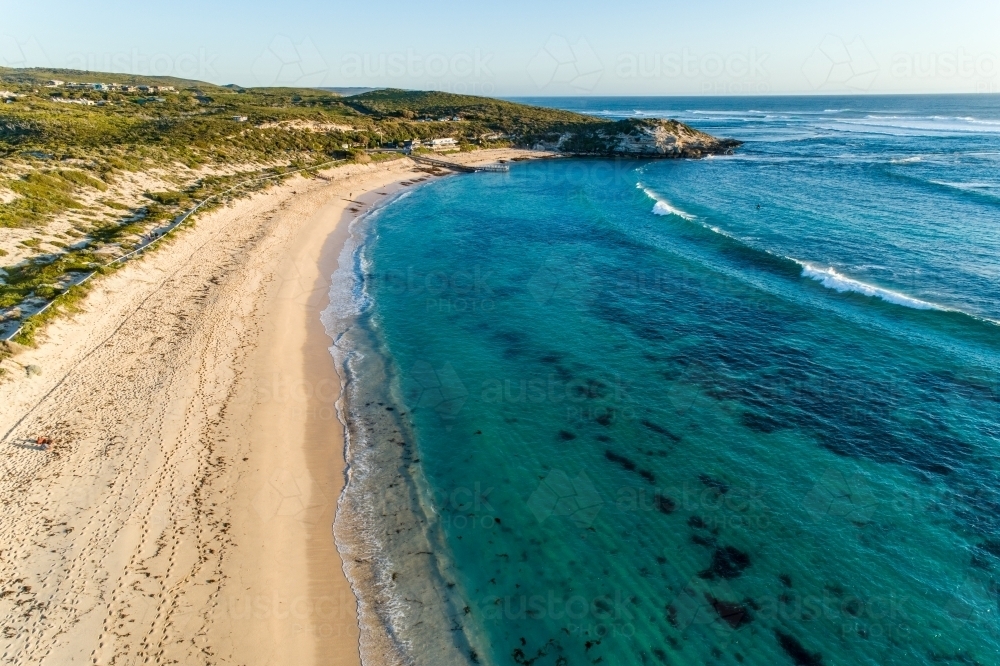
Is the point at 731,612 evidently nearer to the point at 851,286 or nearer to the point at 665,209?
the point at 851,286

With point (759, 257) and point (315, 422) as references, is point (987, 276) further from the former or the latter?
point (315, 422)

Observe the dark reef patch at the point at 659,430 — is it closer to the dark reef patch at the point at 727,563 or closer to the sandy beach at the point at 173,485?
the dark reef patch at the point at 727,563

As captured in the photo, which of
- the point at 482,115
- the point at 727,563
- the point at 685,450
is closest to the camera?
the point at 727,563

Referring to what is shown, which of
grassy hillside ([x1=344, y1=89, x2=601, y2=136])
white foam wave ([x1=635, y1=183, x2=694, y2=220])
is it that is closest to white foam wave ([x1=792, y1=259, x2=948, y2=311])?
white foam wave ([x1=635, y1=183, x2=694, y2=220])

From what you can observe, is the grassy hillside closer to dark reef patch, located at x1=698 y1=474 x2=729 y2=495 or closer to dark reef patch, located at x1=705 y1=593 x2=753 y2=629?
dark reef patch, located at x1=698 y1=474 x2=729 y2=495

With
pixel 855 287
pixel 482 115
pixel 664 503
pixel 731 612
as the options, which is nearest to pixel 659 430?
pixel 664 503

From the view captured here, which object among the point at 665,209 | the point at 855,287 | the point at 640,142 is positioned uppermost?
the point at 640,142
